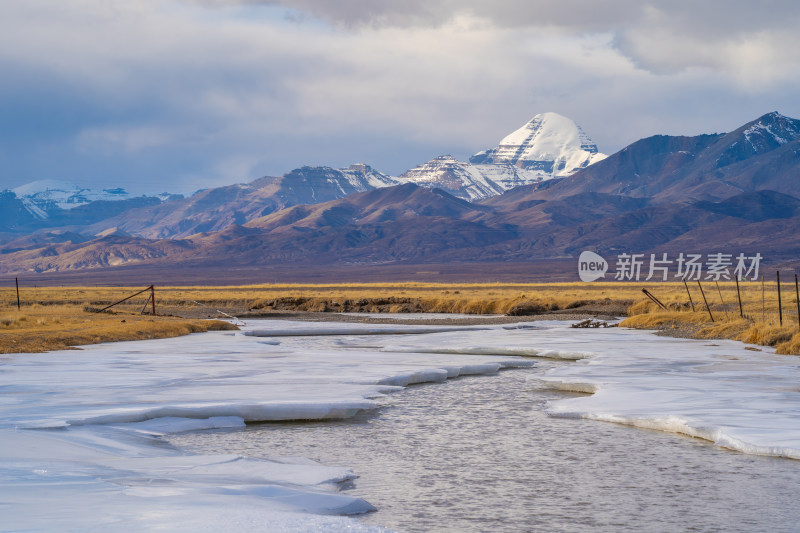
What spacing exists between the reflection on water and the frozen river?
4 cm

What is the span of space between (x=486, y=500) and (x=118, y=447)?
5161 millimetres

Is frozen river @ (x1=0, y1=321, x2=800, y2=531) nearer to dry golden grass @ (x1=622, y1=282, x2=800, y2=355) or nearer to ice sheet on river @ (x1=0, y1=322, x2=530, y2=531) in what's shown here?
ice sheet on river @ (x1=0, y1=322, x2=530, y2=531)

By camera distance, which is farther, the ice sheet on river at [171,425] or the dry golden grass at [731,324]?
the dry golden grass at [731,324]

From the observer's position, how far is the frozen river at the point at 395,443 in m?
9.39

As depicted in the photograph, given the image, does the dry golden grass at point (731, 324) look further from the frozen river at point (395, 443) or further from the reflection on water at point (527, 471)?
the reflection on water at point (527, 471)

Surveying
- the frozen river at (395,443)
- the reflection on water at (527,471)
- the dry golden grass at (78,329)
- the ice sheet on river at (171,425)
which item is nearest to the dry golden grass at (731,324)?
the frozen river at (395,443)

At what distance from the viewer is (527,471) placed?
11742mm

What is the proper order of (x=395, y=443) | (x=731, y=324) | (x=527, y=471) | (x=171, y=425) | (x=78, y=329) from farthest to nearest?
(x=731, y=324) < (x=78, y=329) < (x=171, y=425) < (x=395, y=443) < (x=527, y=471)

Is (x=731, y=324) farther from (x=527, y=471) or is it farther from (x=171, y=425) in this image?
A: (x=171, y=425)

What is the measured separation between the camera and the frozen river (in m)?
9.39

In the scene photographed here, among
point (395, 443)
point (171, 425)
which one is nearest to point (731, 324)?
point (395, 443)

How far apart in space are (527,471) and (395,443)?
8.52 ft

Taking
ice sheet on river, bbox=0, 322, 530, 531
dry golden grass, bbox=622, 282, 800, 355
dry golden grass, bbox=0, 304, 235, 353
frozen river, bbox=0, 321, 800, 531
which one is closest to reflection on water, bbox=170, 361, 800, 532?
frozen river, bbox=0, 321, 800, 531

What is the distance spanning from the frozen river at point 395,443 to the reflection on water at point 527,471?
0.04 metres
